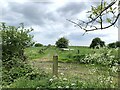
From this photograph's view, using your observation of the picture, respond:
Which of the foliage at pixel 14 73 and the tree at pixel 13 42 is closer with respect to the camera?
the foliage at pixel 14 73

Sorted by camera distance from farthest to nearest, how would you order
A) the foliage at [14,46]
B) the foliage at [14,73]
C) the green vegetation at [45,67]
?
the foliage at [14,46], the foliage at [14,73], the green vegetation at [45,67]

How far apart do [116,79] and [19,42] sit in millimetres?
4280

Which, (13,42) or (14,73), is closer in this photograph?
(14,73)

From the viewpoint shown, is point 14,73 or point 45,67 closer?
point 14,73

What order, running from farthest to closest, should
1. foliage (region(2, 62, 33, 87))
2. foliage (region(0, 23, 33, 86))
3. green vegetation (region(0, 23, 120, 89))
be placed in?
1. foliage (region(0, 23, 33, 86))
2. foliage (region(2, 62, 33, 87))
3. green vegetation (region(0, 23, 120, 89))

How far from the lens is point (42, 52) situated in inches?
456

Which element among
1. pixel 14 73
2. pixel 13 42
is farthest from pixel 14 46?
pixel 14 73

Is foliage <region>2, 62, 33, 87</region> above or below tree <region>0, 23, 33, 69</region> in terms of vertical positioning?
below

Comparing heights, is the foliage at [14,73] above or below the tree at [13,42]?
below

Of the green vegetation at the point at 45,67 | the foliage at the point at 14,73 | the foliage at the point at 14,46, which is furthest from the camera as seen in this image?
the foliage at the point at 14,46

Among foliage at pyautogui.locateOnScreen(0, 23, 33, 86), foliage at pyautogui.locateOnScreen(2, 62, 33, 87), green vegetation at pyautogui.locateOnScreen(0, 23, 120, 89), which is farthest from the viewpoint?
foliage at pyautogui.locateOnScreen(0, 23, 33, 86)

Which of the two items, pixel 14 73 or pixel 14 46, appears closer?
pixel 14 73

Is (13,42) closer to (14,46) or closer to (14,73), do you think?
(14,46)

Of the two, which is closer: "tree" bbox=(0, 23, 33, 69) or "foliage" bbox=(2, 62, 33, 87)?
"foliage" bbox=(2, 62, 33, 87)
